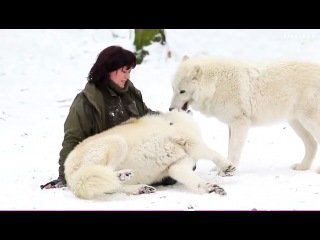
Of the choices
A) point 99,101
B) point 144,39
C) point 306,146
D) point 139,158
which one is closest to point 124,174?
point 139,158

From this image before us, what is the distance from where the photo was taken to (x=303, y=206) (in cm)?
414

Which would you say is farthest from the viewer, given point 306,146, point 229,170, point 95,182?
point 306,146

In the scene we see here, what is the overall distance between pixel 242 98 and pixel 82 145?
208 centimetres

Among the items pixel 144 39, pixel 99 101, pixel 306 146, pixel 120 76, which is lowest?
pixel 306 146

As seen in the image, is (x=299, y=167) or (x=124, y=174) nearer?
(x=124, y=174)

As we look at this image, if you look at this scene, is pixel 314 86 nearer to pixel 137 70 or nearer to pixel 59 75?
pixel 137 70

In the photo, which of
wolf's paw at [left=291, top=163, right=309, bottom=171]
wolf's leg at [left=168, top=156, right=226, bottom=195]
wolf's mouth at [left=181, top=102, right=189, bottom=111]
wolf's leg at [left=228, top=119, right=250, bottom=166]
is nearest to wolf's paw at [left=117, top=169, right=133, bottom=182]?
wolf's leg at [left=168, top=156, right=226, bottom=195]

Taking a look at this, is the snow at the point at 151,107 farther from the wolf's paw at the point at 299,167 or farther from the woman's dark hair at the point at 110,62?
the woman's dark hair at the point at 110,62

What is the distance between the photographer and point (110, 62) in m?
5.36

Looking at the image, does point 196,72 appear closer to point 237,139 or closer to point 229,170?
point 237,139

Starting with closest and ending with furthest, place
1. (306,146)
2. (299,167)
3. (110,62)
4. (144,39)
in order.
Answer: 1. (110,62)
2. (299,167)
3. (306,146)
4. (144,39)

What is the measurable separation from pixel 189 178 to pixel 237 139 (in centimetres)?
136

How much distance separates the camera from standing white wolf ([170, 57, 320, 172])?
19.3ft
